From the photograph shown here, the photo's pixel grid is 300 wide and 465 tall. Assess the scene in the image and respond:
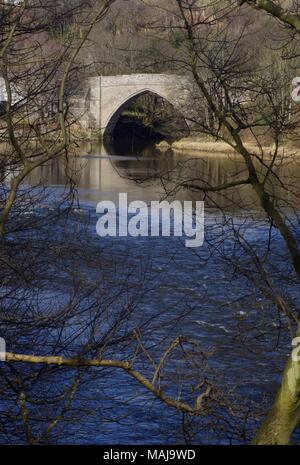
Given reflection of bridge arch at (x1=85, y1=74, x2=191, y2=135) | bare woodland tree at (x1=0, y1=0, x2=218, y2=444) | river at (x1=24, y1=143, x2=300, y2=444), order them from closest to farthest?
A: bare woodland tree at (x1=0, y1=0, x2=218, y2=444)
river at (x1=24, y1=143, x2=300, y2=444)
reflection of bridge arch at (x1=85, y1=74, x2=191, y2=135)

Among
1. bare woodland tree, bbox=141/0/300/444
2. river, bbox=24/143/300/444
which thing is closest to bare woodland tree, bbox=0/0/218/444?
river, bbox=24/143/300/444

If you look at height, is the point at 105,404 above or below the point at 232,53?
below

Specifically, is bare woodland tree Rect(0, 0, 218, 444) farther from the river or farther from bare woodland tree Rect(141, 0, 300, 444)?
bare woodland tree Rect(141, 0, 300, 444)

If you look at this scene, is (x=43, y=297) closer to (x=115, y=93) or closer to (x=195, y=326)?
(x=195, y=326)

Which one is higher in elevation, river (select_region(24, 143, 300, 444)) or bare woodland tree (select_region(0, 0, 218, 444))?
bare woodland tree (select_region(0, 0, 218, 444))

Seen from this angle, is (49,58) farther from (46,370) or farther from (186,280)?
(186,280)

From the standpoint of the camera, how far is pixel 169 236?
10.2 metres

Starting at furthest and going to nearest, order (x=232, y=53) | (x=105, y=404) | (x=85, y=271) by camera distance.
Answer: (x=85, y=271), (x=105, y=404), (x=232, y=53)

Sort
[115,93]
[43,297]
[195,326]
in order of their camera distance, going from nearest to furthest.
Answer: [43,297], [195,326], [115,93]

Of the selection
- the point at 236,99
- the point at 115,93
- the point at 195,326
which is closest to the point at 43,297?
the point at 195,326

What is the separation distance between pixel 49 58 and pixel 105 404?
7.73 ft

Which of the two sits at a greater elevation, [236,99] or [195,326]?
[236,99]

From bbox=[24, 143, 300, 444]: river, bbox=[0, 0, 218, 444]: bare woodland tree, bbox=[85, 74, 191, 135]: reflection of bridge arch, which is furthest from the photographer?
bbox=[85, 74, 191, 135]: reflection of bridge arch
